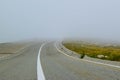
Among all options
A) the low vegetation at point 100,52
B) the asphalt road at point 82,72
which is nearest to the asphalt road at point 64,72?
the asphalt road at point 82,72

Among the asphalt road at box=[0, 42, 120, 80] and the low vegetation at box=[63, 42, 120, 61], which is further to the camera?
the low vegetation at box=[63, 42, 120, 61]

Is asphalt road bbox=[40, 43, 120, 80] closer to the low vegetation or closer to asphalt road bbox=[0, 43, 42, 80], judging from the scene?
asphalt road bbox=[0, 43, 42, 80]

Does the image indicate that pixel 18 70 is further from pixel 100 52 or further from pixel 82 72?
pixel 100 52

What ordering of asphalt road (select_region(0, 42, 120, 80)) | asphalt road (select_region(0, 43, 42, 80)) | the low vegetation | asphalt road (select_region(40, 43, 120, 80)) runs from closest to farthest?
asphalt road (select_region(40, 43, 120, 80)), asphalt road (select_region(0, 42, 120, 80)), asphalt road (select_region(0, 43, 42, 80)), the low vegetation

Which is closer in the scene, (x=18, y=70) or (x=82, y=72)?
(x=82, y=72)

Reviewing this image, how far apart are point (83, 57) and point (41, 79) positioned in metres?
15.9

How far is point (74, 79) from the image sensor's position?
35.9 ft

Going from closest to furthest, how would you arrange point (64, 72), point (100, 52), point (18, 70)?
point (64, 72) → point (18, 70) → point (100, 52)

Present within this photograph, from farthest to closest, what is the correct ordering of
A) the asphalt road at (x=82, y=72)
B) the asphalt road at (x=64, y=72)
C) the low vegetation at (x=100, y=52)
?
the low vegetation at (x=100, y=52), the asphalt road at (x=64, y=72), the asphalt road at (x=82, y=72)

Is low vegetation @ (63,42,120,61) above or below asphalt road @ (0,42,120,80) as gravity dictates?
below

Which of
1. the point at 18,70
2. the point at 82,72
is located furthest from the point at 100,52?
the point at 82,72

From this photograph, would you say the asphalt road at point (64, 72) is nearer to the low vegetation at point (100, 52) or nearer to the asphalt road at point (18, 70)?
the asphalt road at point (18, 70)

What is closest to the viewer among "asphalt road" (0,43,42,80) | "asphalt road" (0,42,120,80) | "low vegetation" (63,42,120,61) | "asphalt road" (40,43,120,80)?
"asphalt road" (40,43,120,80)

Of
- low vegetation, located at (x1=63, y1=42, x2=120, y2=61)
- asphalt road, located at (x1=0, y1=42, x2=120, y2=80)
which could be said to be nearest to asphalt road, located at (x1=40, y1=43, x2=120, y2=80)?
asphalt road, located at (x1=0, y1=42, x2=120, y2=80)
